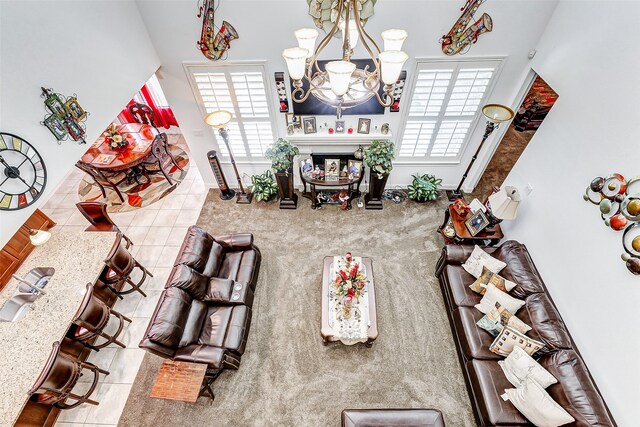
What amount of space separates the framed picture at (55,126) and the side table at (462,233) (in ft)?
19.0

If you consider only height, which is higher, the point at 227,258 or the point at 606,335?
the point at 227,258

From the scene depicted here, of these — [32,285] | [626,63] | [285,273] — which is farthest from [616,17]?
[32,285]

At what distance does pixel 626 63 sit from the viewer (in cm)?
331

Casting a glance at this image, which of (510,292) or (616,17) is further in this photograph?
(510,292)

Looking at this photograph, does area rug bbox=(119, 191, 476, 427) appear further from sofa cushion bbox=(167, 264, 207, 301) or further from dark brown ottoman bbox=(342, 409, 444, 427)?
sofa cushion bbox=(167, 264, 207, 301)

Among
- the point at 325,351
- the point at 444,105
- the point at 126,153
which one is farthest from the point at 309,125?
the point at 126,153

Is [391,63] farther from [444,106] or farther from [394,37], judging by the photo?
[444,106]

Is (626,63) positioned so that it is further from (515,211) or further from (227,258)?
(227,258)

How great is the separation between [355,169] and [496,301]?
131 inches

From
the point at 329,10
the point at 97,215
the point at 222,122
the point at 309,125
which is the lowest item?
the point at 329,10

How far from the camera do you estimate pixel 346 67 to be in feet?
7.06

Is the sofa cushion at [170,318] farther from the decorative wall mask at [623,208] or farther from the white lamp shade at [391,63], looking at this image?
the decorative wall mask at [623,208]

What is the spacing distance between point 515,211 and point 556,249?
0.78 meters

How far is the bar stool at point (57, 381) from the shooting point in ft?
11.1
